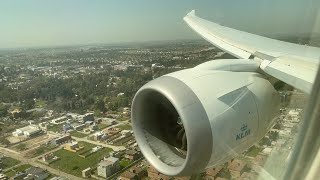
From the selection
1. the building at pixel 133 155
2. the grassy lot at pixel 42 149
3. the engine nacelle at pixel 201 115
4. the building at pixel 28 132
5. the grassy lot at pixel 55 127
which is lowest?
the grassy lot at pixel 42 149

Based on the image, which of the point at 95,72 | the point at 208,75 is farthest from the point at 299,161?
the point at 95,72

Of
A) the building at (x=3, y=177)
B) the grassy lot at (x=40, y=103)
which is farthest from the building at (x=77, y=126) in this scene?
the building at (x=3, y=177)

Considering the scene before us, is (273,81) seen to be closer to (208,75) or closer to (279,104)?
(279,104)

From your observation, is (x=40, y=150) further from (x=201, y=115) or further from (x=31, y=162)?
(x=201, y=115)

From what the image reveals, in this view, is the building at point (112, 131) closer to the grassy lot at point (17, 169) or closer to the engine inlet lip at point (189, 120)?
the grassy lot at point (17, 169)

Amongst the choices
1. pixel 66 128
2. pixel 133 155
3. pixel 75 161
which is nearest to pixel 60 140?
pixel 66 128

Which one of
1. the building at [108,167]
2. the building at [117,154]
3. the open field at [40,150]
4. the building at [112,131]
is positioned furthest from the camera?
the building at [112,131]
